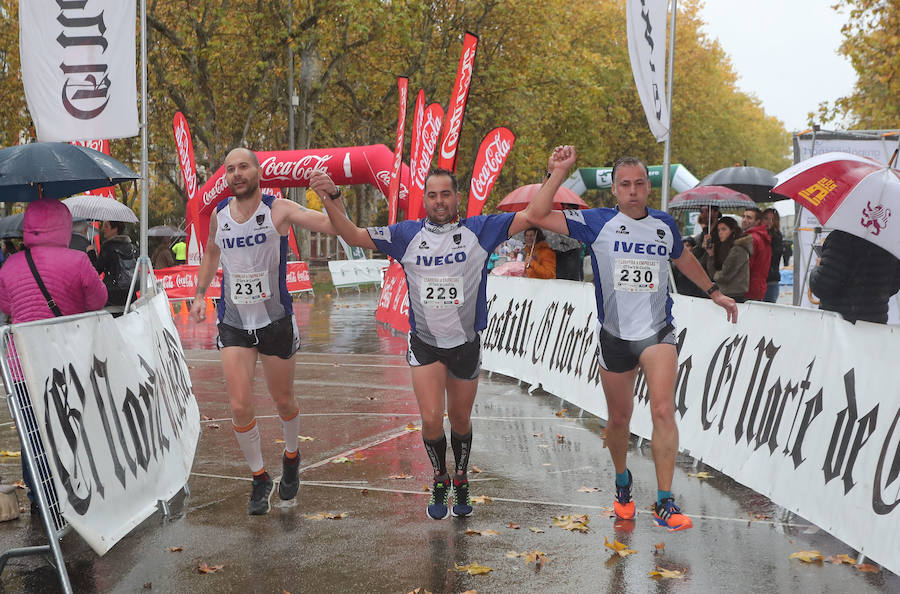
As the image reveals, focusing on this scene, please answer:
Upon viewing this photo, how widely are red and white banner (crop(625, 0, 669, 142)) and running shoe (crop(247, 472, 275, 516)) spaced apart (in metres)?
5.66

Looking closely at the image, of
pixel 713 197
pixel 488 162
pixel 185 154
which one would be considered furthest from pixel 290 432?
pixel 185 154

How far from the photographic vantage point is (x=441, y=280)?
235 inches

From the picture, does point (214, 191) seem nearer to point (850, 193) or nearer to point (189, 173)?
point (189, 173)

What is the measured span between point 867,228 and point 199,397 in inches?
284

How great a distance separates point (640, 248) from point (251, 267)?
2.28 metres

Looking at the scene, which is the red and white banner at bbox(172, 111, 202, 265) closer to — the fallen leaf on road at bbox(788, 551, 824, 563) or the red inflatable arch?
the red inflatable arch


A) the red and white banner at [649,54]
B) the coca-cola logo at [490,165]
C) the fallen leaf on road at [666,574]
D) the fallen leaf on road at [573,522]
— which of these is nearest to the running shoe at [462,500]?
the fallen leaf on road at [573,522]

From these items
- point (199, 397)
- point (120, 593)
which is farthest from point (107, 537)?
point (199, 397)

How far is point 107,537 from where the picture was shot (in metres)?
4.99

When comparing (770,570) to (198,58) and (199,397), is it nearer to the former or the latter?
(199,397)

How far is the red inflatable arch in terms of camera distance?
23141 mm

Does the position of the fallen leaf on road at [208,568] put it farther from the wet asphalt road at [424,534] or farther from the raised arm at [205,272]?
the raised arm at [205,272]

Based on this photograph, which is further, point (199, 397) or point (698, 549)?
point (199, 397)

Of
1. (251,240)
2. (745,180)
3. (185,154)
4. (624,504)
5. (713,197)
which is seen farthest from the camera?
(185,154)
